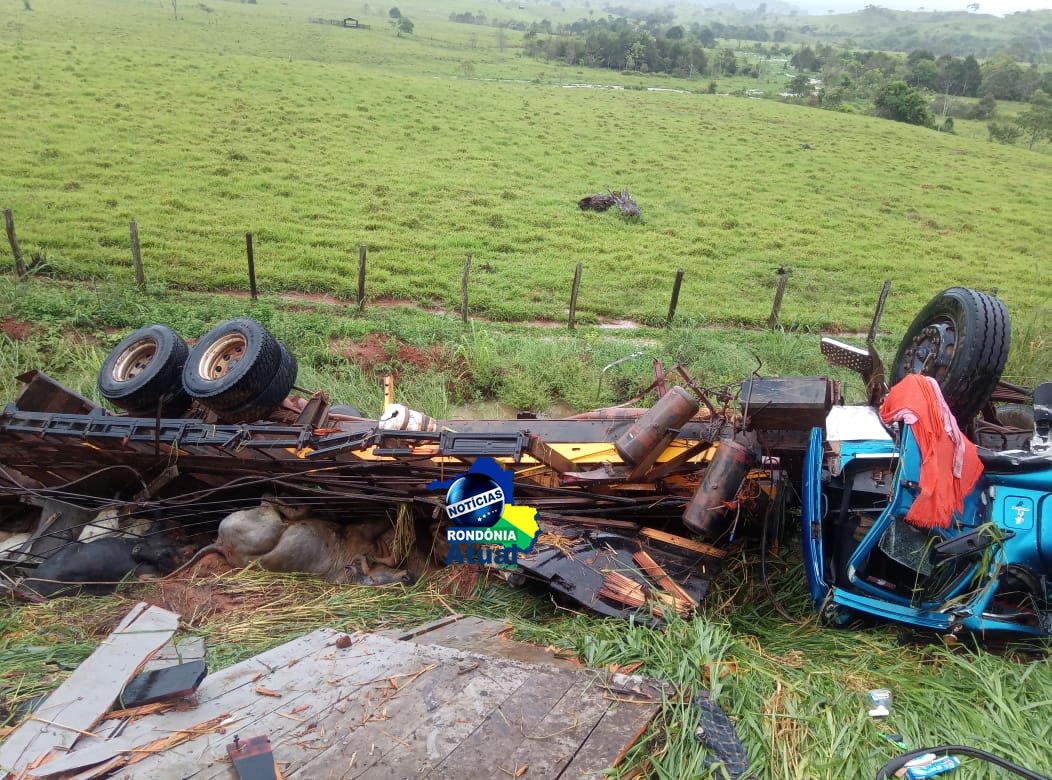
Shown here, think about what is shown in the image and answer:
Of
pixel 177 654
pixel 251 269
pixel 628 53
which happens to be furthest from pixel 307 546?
pixel 628 53

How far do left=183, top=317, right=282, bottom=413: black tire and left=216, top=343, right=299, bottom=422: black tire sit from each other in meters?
0.04

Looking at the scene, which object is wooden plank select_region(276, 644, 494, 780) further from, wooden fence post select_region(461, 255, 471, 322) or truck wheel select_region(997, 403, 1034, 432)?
wooden fence post select_region(461, 255, 471, 322)

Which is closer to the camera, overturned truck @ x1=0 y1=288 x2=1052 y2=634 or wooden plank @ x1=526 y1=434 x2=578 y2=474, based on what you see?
overturned truck @ x1=0 y1=288 x2=1052 y2=634

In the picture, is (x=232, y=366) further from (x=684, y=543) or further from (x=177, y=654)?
(x=684, y=543)

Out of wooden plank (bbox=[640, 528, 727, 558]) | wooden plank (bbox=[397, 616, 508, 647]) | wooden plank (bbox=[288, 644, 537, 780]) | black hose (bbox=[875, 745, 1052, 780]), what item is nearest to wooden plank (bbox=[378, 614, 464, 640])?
wooden plank (bbox=[397, 616, 508, 647])

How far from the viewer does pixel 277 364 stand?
627cm

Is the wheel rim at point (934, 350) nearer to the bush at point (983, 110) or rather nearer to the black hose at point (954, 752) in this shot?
the black hose at point (954, 752)

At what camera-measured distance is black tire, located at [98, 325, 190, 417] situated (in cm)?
625

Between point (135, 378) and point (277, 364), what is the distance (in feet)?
4.04

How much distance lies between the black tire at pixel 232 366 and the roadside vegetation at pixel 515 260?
4.76ft

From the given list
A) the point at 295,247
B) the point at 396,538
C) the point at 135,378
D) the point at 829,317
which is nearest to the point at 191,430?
the point at 135,378

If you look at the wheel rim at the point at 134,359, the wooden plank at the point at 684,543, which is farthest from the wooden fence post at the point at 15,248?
the wooden plank at the point at 684,543

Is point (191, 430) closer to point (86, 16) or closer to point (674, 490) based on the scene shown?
point (674, 490)

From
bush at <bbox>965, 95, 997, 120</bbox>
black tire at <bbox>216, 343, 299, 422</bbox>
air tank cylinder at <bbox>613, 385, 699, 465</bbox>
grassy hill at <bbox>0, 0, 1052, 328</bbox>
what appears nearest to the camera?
air tank cylinder at <bbox>613, 385, 699, 465</bbox>
